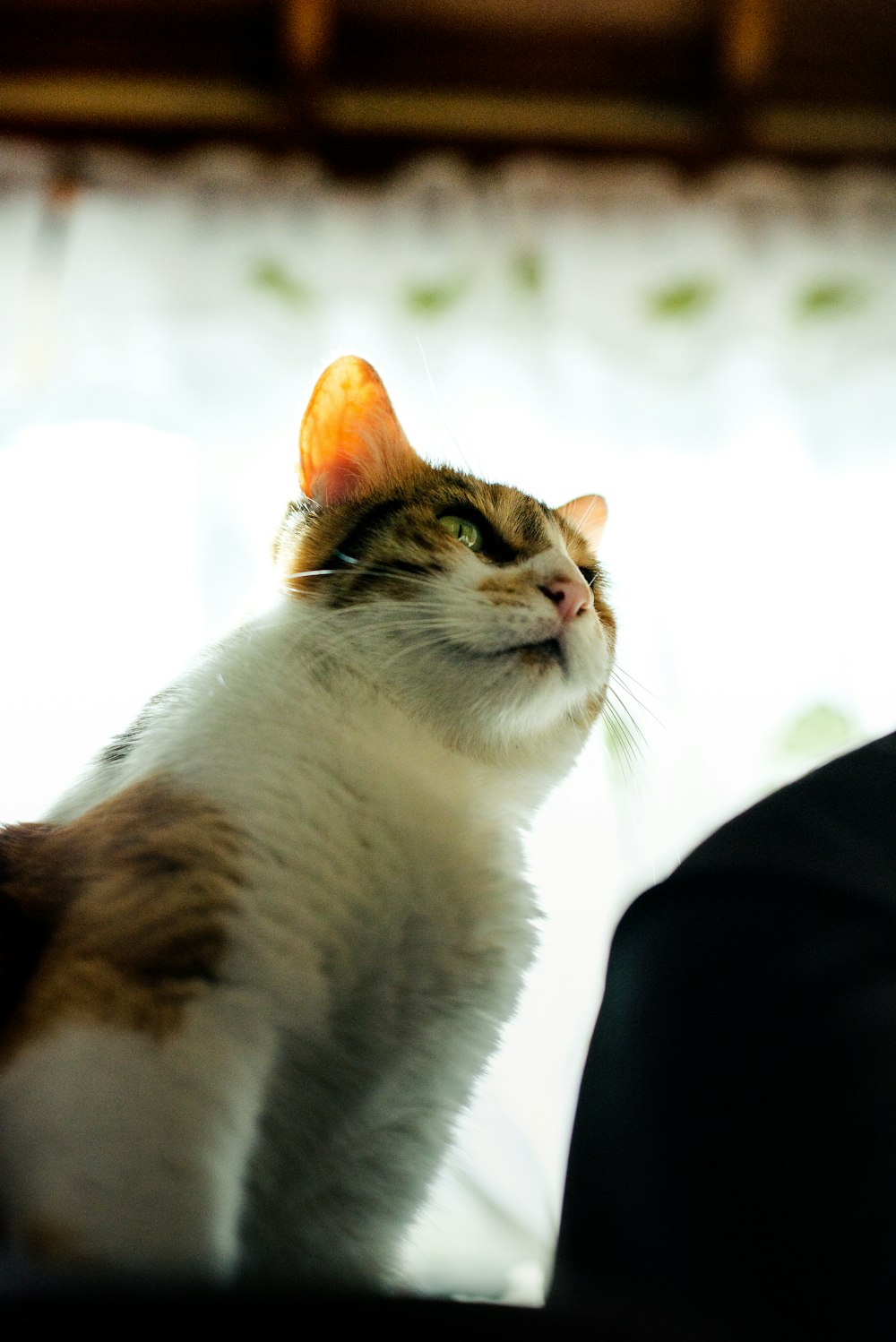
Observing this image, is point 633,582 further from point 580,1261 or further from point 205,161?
point 205,161

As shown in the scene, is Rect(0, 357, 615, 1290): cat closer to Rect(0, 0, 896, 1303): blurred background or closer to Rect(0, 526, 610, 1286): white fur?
Rect(0, 526, 610, 1286): white fur

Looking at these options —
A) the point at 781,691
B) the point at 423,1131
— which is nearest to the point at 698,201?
the point at 781,691

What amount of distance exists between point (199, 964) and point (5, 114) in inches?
64.3

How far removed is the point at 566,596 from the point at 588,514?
242 mm

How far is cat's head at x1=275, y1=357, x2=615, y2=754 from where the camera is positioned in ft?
2.22

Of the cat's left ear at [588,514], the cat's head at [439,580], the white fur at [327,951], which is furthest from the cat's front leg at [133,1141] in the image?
the cat's left ear at [588,514]

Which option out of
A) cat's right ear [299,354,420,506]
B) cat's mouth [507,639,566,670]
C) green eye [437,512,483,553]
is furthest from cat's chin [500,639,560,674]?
cat's right ear [299,354,420,506]

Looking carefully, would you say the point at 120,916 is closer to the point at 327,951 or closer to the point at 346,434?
the point at 327,951

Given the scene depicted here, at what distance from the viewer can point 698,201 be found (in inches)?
64.5

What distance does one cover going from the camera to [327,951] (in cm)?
50

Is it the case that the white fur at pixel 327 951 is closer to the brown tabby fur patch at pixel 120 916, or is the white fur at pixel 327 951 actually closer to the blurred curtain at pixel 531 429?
the brown tabby fur patch at pixel 120 916

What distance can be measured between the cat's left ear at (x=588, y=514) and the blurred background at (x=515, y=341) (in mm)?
122

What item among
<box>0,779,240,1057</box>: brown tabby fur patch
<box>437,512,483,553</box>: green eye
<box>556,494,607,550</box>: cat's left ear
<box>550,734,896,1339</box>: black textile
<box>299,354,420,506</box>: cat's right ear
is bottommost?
<box>550,734,896,1339</box>: black textile

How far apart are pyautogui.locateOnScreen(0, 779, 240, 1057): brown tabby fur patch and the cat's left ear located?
1.59ft
